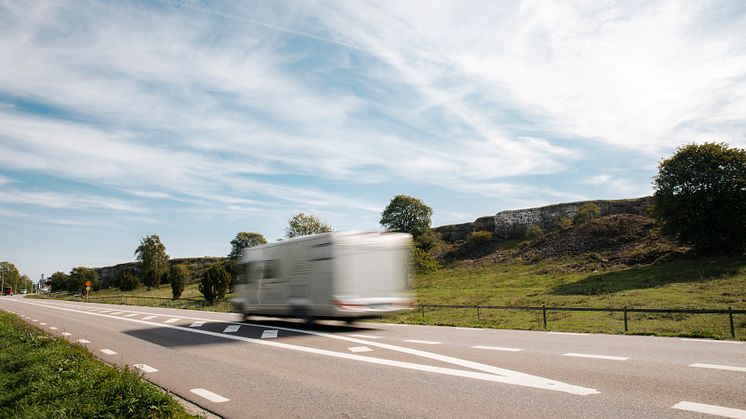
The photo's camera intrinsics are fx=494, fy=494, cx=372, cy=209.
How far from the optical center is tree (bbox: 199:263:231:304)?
46.3 m

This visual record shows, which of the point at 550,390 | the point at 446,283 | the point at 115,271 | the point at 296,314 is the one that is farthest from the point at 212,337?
the point at 115,271

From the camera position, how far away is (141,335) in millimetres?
14906

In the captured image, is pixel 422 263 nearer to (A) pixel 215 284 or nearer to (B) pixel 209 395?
(A) pixel 215 284

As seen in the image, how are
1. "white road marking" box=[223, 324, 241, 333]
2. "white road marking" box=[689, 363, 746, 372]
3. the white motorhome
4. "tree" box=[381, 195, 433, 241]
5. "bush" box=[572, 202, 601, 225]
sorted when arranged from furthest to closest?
"tree" box=[381, 195, 433, 241] < "bush" box=[572, 202, 601, 225] < "white road marking" box=[223, 324, 241, 333] < the white motorhome < "white road marking" box=[689, 363, 746, 372]

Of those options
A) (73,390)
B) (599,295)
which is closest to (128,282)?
(599,295)

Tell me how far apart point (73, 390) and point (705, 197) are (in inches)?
1735

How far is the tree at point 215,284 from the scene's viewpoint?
152 ft

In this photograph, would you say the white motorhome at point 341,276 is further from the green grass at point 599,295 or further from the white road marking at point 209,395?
the white road marking at point 209,395

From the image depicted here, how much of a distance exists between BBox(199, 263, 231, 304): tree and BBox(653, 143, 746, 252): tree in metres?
38.6

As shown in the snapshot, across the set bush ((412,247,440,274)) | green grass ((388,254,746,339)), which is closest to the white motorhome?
green grass ((388,254,746,339))

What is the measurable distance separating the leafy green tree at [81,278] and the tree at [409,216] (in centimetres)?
6334

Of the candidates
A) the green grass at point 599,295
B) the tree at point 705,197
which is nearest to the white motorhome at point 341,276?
the green grass at point 599,295

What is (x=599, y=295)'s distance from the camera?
30.5 metres

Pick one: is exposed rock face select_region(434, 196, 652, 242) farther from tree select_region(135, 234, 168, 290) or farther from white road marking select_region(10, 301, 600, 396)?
white road marking select_region(10, 301, 600, 396)
